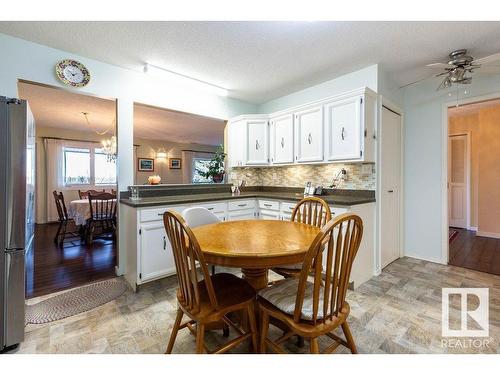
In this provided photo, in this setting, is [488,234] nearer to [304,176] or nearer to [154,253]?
[304,176]

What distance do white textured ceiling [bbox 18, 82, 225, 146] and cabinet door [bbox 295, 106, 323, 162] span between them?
4.60 feet

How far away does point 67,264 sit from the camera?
125 inches

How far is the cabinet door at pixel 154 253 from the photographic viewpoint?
2463 mm

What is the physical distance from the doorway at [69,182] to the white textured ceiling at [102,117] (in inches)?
0.6

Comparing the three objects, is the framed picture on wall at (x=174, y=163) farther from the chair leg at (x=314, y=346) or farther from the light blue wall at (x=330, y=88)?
the chair leg at (x=314, y=346)

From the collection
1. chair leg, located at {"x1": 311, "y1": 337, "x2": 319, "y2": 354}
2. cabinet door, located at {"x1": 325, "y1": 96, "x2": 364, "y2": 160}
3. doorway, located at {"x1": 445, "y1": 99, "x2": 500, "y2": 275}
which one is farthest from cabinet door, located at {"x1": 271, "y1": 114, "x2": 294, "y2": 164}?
chair leg, located at {"x1": 311, "y1": 337, "x2": 319, "y2": 354}

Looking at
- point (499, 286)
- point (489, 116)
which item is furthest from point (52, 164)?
point (489, 116)

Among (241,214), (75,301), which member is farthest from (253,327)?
(241,214)

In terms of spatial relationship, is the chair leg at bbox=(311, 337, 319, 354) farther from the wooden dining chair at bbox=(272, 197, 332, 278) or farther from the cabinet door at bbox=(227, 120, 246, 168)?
the cabinet door at bbox=(227, 120, 246, 168)

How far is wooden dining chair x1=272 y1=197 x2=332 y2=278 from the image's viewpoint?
186 cm

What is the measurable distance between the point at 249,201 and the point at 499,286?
286cm

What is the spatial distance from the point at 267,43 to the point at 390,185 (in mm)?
2269

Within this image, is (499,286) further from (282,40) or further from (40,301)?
(40,301)

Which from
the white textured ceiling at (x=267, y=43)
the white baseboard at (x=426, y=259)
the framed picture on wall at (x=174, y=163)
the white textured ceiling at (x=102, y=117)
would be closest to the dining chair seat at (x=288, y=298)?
the white textured ceiling at (x=267, y=43)
